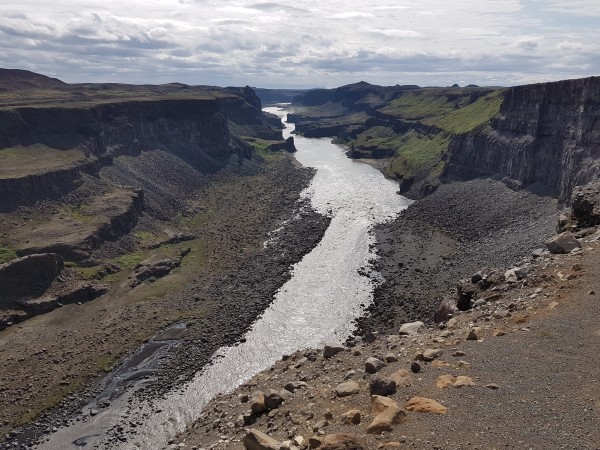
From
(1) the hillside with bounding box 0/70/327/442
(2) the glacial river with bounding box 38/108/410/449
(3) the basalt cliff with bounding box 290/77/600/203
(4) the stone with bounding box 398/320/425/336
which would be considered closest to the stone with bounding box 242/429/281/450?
(4) the stone with bounding box 398/320/425/336

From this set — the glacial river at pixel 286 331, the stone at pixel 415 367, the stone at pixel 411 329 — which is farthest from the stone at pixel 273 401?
the glacial river at pixel 286 331

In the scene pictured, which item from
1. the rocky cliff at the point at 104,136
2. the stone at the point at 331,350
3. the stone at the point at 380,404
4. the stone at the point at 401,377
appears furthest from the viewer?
the rocky cliff at the point at 104,136

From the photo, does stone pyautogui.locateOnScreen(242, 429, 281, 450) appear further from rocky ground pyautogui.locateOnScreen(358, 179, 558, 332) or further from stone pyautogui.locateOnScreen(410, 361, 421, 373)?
rocky ground pyautogui.locateOnScreen(358, 179, 558, 332)

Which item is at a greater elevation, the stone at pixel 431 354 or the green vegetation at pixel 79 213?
the stone at pixel 431 354

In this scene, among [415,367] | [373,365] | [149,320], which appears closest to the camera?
[415,367]

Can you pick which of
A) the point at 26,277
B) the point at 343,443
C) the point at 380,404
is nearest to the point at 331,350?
the point at 380,404

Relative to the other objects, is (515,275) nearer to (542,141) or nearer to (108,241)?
(108,241)

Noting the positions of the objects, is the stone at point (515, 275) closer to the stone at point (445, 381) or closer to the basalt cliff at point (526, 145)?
the stone at point (445, 381)
